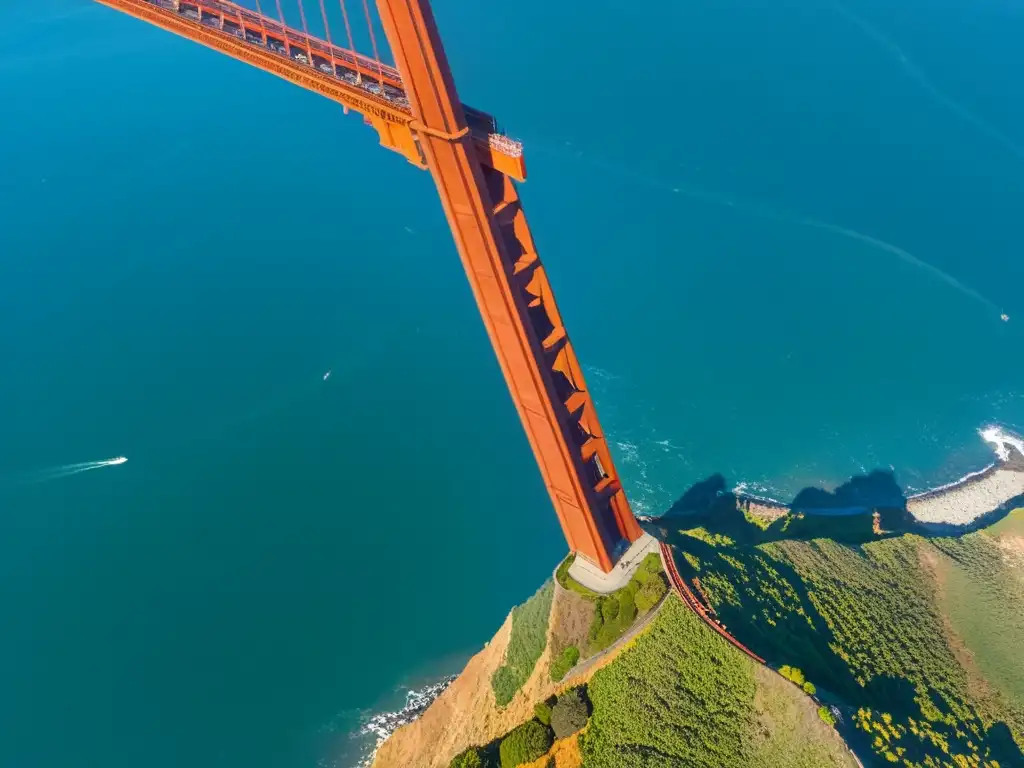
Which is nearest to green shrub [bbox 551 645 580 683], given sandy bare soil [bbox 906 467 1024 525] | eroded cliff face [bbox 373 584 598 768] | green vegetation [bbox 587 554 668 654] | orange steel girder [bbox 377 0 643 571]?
eroded cliff face [bbox 373 584 598 768]

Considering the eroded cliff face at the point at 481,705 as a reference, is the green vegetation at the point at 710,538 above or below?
above

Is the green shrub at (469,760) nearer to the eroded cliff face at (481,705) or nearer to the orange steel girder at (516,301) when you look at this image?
the eroded cliff face at (481,705)

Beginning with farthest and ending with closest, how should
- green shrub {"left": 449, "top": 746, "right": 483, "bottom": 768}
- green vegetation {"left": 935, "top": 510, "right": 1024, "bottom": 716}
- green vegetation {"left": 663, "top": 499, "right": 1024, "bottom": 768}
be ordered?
green vegetation {"left": 935, "top": 510, "right": 1024, "bottom": 716}, green shrub {"left": 449, "top": 746, "right": 483, "bottom": 768}, green vegetation {"left": 663, "top": 499, "right": 1024, "bottom": 768}

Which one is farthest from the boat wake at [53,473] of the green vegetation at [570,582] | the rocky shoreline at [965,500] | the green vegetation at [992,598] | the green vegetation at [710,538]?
the green vegetation at [992,598]

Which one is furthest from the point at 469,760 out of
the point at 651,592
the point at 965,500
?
the point at 965,500

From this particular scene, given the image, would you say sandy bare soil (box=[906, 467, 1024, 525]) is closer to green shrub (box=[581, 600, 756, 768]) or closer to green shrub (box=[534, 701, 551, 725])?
green shrub (box=[581, 600, 756, 768])

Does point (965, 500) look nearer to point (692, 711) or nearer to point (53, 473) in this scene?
point (692, 711)
